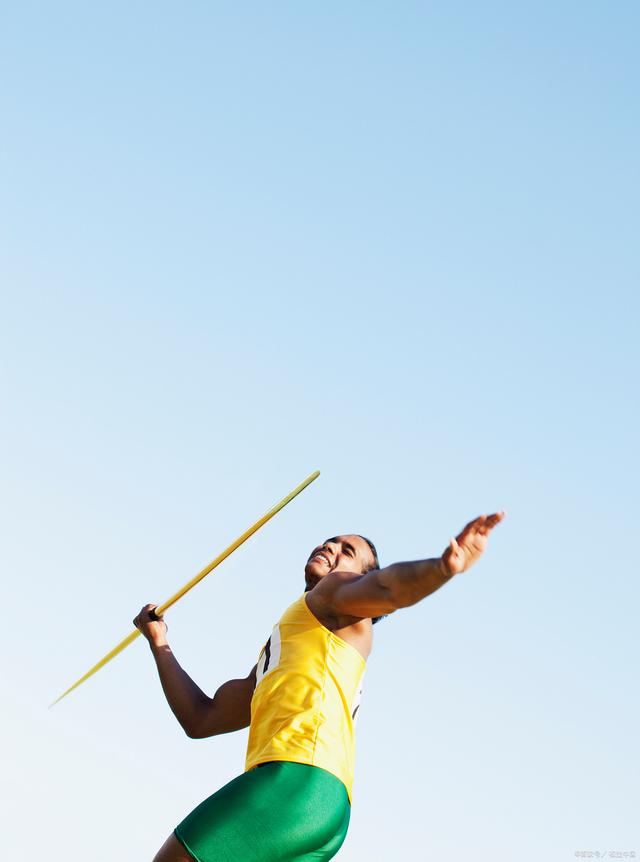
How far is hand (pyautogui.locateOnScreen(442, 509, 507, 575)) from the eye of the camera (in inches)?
185

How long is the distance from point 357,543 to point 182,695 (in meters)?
1.32

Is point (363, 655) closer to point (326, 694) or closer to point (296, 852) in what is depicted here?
point (326, 694)

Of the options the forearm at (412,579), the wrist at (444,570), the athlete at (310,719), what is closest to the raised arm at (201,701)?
the athlete at (310,719)

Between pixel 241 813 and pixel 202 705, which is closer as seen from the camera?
pixel 241 813

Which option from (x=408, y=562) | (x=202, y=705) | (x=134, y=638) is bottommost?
(x=408, y=562)

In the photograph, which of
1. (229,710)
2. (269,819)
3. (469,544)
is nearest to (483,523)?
(469,544)

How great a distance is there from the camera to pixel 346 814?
17.6 ft

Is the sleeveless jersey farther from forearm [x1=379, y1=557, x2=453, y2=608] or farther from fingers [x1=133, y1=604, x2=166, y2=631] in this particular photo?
fingers [x1=133, y1=604, x2=166, y2=631]

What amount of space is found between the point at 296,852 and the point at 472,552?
153 cm

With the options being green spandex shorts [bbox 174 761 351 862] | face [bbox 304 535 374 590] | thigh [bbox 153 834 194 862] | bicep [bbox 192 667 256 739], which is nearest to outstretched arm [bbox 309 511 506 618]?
face [bbox 304 535 374 590]

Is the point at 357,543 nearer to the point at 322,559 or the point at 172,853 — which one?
the point at 322,559

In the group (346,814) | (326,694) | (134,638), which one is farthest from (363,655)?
(134,638)

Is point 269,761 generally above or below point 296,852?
above

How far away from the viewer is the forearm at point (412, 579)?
15.6 feet
